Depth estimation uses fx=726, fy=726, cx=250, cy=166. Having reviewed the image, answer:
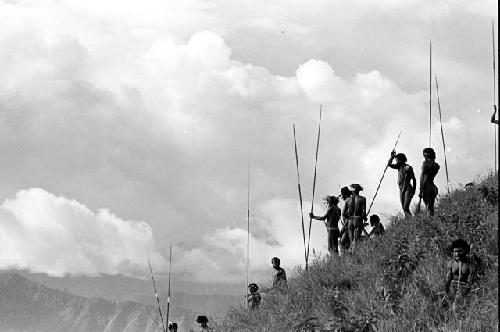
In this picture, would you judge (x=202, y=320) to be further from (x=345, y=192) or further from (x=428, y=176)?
(x=428, y=176)

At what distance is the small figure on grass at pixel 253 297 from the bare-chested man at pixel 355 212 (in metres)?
2.63

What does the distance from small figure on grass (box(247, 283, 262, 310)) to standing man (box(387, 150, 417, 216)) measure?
159 inches

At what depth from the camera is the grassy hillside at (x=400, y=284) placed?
11.5 meters

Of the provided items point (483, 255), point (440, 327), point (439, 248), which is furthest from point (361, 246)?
point (440, 327)

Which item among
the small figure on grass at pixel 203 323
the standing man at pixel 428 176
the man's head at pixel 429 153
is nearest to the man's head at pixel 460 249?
the standing man at pixel 428 176

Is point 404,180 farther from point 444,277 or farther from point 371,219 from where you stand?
point 444,277

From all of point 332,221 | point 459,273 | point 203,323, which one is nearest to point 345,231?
point 332,221

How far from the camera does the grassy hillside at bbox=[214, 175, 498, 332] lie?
11484mm

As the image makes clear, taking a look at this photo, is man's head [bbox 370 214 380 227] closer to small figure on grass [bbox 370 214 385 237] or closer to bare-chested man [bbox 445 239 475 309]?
small figure on grass [bbox 370 214 385 237]

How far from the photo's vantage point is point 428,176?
16.1m

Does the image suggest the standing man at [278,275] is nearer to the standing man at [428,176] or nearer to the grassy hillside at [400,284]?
the grassy hillside at [400,284]

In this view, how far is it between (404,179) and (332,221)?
2196 mm

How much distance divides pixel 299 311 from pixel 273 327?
595mm

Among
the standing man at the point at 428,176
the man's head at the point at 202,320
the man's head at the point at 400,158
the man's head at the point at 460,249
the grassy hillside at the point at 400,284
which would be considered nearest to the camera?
the man's head at the point at 460,249
